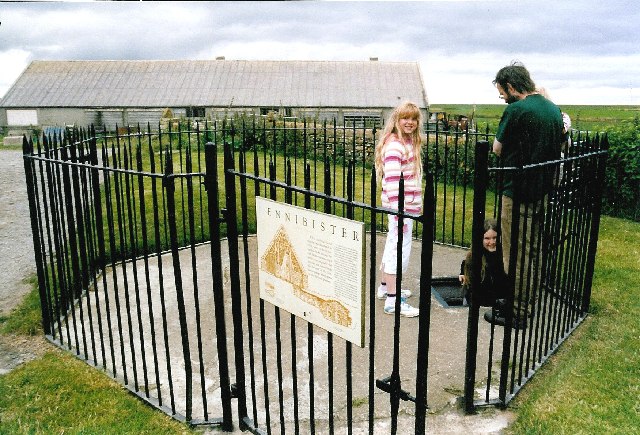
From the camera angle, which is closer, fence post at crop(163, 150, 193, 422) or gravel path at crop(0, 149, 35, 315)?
fence post at crop(163, 150, 193, 422)

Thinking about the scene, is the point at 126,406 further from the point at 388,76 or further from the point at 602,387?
the point at 388,76

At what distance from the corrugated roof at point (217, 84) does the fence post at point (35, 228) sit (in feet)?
97.3

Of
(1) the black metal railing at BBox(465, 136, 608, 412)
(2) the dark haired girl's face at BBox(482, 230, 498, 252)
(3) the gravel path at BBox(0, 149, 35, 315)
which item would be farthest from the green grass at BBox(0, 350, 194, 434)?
(2) the dark haired girl's face at BBox(482, 230, 498, 252)

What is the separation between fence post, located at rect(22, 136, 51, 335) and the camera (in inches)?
180

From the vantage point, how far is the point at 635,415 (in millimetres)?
3488

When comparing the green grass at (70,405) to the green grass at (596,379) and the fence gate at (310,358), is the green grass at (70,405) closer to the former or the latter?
the fence gate at (310,358)

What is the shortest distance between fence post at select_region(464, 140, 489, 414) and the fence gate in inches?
14.8

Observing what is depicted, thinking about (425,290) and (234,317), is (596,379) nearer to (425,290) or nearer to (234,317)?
(425,290)

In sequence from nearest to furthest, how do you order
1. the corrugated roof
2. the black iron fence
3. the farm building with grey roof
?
the black iron fence
the farm building with grey roof
the corrugated roof

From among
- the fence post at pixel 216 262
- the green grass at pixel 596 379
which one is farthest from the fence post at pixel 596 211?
the fence post at pixel 216 262

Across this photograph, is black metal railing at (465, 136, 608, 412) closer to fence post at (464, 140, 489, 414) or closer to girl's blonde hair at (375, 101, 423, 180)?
fence post at (464, 140, 489, 414)

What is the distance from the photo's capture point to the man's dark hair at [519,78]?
4422mm

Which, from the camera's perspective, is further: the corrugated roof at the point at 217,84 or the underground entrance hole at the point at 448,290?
the corrugated roof at the point at 217,84

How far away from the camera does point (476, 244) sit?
342cm
